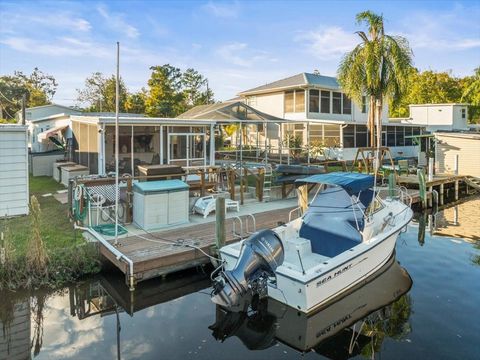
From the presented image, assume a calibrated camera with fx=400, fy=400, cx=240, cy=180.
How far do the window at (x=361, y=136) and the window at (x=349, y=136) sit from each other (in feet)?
1.35

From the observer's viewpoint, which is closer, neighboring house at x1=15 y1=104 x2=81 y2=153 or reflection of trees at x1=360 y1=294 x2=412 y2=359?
reflection of trees at x1=360 y1=294 x2=412 y2=359

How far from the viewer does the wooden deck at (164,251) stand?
292 inches

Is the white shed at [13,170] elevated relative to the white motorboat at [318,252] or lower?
elevated

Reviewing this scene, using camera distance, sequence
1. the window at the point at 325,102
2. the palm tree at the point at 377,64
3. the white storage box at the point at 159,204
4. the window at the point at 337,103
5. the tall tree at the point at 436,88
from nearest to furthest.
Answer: the white storage box at the point at 159,204
the palm tree at the point at 377,64
the window at the point at 325,102
the window at the point at 337,103
the tall tree at the point at 436,88

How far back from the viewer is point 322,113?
25031 millimetres

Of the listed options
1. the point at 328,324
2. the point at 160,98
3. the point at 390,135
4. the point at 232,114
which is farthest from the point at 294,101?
the point at 328,324

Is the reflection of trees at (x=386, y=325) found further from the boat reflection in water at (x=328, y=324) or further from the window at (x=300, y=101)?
the window at (x=300, y=101)

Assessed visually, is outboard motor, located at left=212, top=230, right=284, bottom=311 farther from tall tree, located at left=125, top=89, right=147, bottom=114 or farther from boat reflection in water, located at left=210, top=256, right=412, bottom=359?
tall tree, located at left=125, top=89, right=147, bottom=114

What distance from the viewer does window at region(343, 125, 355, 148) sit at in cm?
2327

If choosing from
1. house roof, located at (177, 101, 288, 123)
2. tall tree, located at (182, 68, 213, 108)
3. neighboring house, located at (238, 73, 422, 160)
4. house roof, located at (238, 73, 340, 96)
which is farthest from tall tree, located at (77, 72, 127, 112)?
house roof, located at (177, 101, 288, 123)

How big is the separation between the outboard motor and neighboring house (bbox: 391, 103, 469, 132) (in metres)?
29.0

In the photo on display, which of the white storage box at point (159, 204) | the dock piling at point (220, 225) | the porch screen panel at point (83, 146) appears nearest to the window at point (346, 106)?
the porch screen panel at point (83, 146)

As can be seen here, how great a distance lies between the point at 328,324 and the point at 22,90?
5808 centimetres

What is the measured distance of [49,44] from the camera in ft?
73.0
